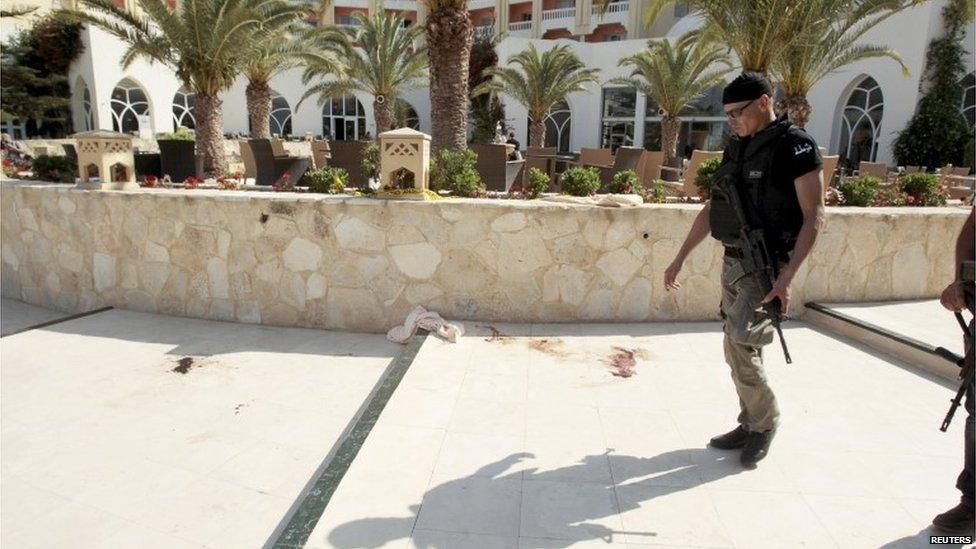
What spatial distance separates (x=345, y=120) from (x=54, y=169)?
23811 millimetres

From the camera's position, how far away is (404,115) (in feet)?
86.0

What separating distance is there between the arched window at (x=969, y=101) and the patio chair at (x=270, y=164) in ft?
57.4

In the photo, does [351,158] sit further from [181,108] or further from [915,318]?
[181,108]

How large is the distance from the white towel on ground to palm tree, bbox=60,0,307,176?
310 inches

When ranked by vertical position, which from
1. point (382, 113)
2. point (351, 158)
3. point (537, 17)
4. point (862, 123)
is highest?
point (537, 17)

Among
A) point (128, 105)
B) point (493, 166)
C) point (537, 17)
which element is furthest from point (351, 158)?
point (537, 17)

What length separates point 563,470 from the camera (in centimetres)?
278

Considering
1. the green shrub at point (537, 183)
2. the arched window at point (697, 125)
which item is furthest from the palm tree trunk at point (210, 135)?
the arched window at point (697, 125)

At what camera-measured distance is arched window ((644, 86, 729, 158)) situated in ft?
72.1

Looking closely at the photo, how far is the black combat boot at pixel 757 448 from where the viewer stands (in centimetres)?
278

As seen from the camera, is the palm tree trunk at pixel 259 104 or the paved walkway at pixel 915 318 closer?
the paved walkway at pixel 915 318

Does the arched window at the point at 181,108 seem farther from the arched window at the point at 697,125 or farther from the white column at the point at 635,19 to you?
the white column at the point at 635,19

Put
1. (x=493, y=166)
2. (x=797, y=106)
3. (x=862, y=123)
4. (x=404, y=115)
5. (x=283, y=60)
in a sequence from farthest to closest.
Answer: (x=404, y=115) → (x=862, y=123) → (x=283, y=60) → (x=797, y=106) → (x=493, y=166)

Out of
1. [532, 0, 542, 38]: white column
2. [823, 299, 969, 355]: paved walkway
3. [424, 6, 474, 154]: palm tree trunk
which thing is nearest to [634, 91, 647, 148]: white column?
[532, 0, 542, 38]: white column
